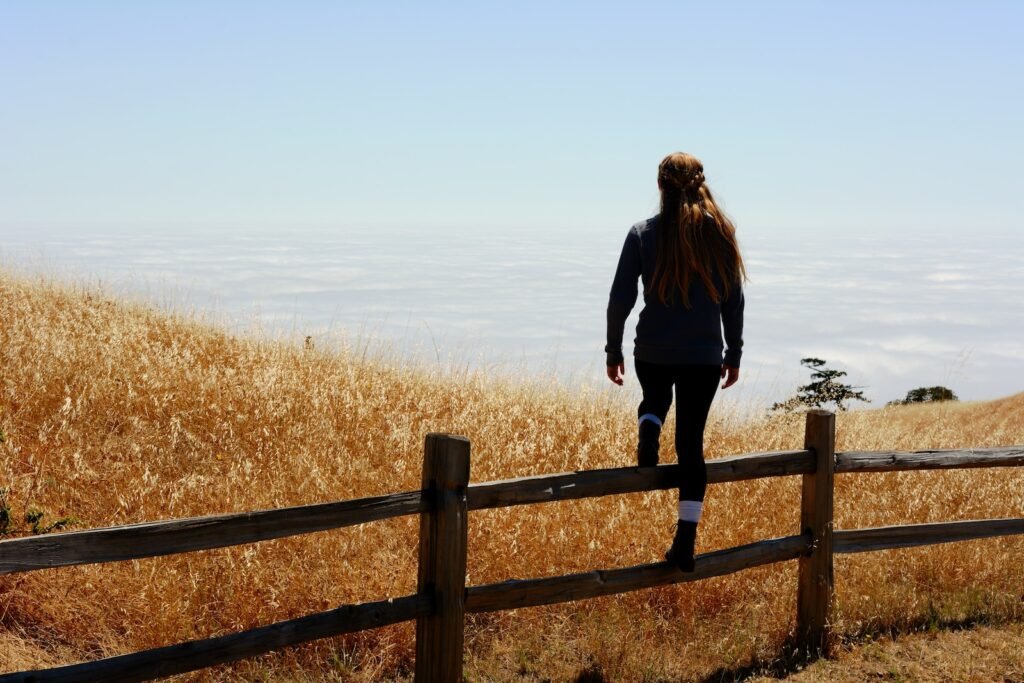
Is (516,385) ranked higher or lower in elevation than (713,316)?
lower

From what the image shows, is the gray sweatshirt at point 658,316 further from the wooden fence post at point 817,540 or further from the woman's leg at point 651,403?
the wooden fence post at point 817,540

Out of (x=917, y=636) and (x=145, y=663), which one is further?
(x=917, y=636)

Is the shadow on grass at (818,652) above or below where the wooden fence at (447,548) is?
below

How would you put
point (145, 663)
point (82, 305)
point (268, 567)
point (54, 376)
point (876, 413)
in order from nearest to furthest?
point (145, 663)
point (268, 567)
point (54, 376)
point (82, 305)
point (876, 413)

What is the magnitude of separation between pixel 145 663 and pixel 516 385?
7882 millimetres

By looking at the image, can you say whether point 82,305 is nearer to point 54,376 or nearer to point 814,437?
point 54,376

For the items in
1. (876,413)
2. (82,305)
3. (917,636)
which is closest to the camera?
(917,636)

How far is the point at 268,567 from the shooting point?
573 cm

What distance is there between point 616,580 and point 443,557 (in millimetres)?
1172

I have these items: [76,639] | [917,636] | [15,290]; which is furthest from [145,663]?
[15,290]

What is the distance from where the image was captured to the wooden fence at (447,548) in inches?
146

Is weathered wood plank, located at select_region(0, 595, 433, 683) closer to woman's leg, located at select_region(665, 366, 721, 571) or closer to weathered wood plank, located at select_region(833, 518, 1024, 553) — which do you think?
woman's leg, located at select_region(665, 366, 721, 571)

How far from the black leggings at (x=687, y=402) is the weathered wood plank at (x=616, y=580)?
512 mm

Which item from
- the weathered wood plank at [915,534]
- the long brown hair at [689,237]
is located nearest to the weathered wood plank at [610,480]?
the weathered wood plank at [915,534]
